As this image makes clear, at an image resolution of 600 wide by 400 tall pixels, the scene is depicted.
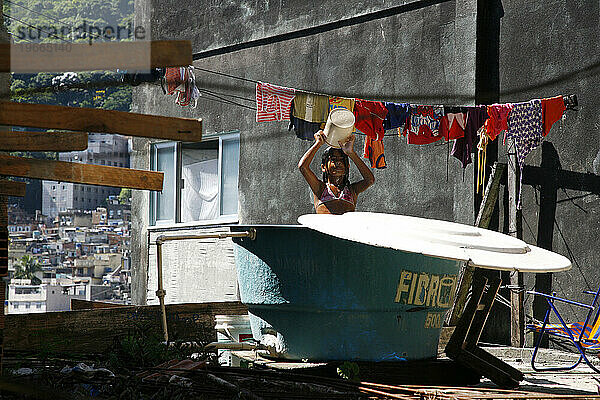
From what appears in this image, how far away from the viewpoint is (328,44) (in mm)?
11867

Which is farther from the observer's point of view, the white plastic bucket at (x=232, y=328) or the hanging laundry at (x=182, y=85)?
the hanging laundry at (x=182, y=85)

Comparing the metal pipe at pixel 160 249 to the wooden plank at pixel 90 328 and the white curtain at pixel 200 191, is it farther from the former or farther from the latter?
the white curtain at pixel 200 191

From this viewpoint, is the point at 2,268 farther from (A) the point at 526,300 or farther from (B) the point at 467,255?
(A) the point at 526,300

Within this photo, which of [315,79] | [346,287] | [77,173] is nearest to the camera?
[77,173]

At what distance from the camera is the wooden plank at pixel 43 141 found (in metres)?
3.69

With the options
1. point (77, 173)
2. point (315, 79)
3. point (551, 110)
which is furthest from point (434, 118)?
point (77, 173)

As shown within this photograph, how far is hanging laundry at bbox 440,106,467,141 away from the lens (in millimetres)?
9248

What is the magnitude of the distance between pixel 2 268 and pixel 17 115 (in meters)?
0.70

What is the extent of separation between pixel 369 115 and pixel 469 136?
1279 millimetres

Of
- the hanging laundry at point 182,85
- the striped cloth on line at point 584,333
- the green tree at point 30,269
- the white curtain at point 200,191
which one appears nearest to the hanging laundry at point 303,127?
the hanging laundry at point 182,85

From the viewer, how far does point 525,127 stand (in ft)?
29.0

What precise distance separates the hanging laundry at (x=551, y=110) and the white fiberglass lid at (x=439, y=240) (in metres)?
4.08

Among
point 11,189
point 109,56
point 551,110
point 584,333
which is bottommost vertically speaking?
point 584,333

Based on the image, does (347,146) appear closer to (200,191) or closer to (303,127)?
(303,127)
